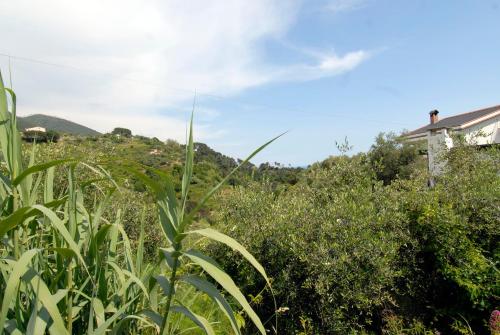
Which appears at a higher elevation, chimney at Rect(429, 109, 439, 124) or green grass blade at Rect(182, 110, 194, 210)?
chimney at Rect(429, 109, 439, 124)

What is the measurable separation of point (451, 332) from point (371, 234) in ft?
5.10

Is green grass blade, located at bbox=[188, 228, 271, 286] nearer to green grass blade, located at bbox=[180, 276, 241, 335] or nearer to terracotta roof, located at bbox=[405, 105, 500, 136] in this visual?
green grass blade, located at bbox=[180, 276, 241, 335]

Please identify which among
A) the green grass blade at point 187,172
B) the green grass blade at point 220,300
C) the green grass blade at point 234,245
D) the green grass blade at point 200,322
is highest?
the green grass blade at point 187,172

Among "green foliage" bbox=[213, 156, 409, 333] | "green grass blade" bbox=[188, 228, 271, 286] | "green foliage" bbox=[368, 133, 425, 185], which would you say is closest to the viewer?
"green grass blade" bbox=[188, 228, 271, 286]

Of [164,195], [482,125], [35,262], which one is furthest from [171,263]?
[482,125]

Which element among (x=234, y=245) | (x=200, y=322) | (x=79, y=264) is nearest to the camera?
(x=234, y=245)

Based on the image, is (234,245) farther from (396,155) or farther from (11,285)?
(396,155)

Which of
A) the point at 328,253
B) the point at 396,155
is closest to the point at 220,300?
the point at 328,253

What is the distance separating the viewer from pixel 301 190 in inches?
247

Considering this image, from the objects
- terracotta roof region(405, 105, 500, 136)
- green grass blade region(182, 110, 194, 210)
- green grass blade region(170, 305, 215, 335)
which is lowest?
green grass blade region(170, 305, 215, 335)

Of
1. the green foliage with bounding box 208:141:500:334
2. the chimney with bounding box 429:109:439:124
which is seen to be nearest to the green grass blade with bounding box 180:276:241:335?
the green foliage with bounding box 208:141:500:334

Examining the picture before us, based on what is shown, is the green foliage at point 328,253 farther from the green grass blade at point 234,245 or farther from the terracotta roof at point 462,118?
the terracotta roof at point 462,118

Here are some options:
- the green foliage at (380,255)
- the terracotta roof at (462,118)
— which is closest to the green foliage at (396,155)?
the terracotta roof at (462,118)

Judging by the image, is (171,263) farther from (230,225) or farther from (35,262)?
(230,225)
